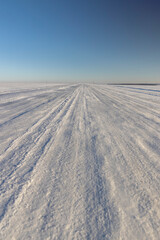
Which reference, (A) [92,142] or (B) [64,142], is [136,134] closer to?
(A) [92,142]

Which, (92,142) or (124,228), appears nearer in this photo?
(124,228)

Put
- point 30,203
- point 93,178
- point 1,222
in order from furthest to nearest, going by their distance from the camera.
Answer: point 93,178 < point 30,203 < point 1,222

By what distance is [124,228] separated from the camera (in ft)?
4.36

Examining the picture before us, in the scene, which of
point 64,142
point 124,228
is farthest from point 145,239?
point 64,142

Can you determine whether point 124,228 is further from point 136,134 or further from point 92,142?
point 136,134

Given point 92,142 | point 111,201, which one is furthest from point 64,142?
point 111,201

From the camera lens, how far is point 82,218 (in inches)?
56.5

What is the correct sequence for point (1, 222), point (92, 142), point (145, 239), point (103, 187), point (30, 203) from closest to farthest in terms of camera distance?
point (145, 239), point (1, 222), point (30, 203), point (103, 187), point (92, 142)

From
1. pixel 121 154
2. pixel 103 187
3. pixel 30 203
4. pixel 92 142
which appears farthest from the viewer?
pixel 92 142

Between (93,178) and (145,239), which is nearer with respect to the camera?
(145,239)

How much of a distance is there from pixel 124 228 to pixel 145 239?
20cm

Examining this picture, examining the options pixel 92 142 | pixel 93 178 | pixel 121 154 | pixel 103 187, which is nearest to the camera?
pixel 103 187

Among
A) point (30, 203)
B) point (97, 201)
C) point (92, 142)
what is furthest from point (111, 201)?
point (92, 142)

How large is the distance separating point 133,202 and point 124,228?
0.39 meters
